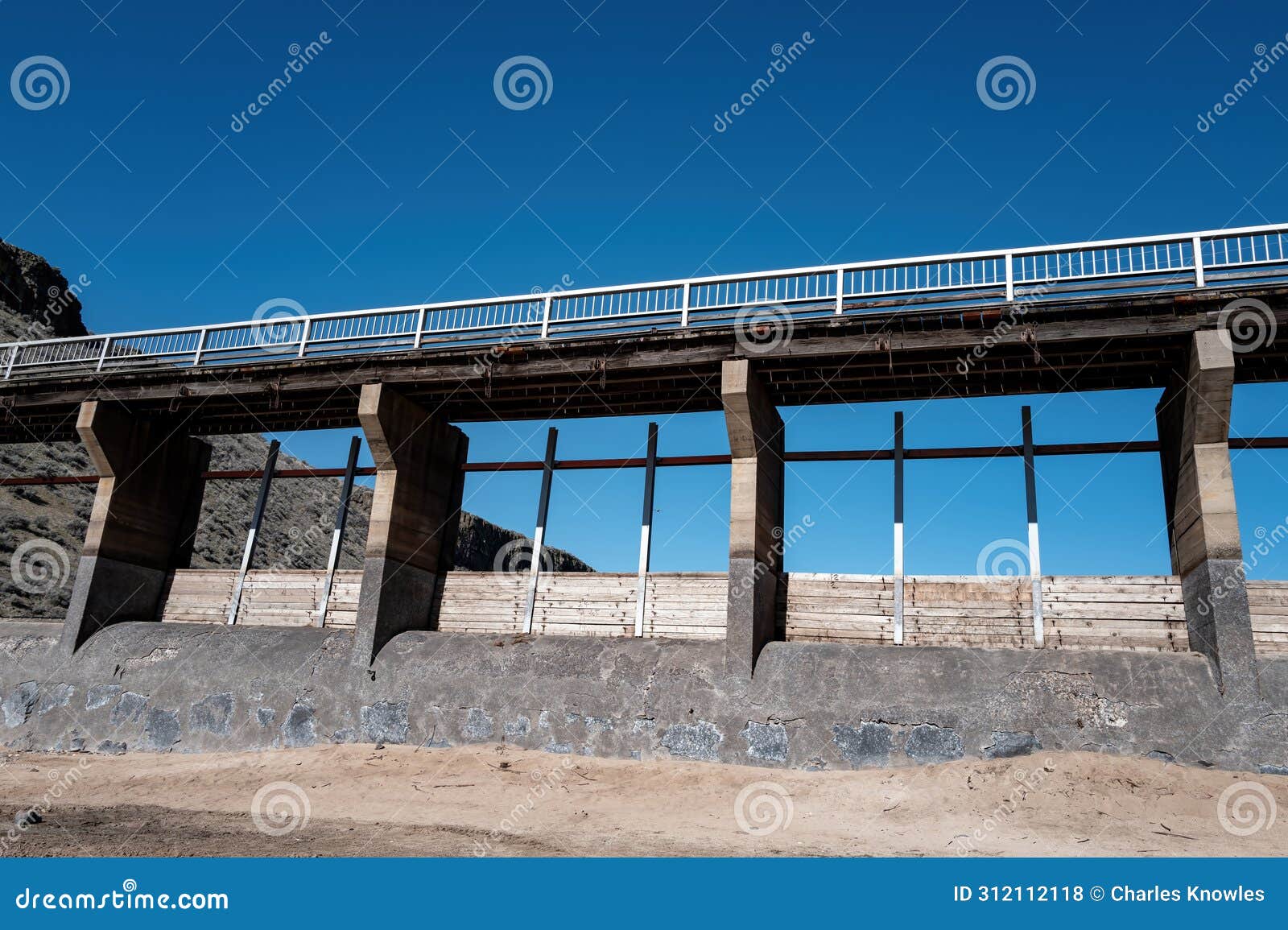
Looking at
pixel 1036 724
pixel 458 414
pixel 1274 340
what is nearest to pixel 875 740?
pixel 1036 724

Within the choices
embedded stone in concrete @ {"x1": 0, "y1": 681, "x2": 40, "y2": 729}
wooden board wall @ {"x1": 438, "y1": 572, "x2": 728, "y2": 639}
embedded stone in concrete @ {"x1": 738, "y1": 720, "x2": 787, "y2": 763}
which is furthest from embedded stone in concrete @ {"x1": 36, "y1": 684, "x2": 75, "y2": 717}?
embedded stone in concrete @ {"x1": 738, "y1": 720, "x2": 787, "y2": 763}

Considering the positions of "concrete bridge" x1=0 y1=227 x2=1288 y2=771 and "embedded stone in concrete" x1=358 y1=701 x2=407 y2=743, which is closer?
"concrete bridge" x1=0 y1=227 x2=1288 y2=771

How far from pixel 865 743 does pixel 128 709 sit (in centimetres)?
1529

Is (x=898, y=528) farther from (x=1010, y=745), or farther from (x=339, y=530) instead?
(x=339, y=530)

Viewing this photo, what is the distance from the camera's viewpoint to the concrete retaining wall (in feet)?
41.1

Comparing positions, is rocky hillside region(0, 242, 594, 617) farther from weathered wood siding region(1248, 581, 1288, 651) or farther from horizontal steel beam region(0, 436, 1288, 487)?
weathered wood siding region(1248, 581, 1288, 651)

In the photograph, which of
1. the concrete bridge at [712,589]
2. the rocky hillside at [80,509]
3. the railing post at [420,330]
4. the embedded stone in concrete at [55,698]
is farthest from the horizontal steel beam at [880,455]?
the rocky hillside at [80,509]

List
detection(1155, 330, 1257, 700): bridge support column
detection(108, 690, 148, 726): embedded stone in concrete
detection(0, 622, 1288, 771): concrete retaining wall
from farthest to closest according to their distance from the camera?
detection(108, 690, 148, 726): embedded stone in concrete, detection(0, 622, 1288, 771): concrete retaining wall, detection(1155, 330, 1257, 700): bridge support column

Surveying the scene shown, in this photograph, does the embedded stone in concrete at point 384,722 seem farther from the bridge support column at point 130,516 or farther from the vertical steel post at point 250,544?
the bridge support column at point 130,516

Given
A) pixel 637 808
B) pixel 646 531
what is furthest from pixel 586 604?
pixel 637 808

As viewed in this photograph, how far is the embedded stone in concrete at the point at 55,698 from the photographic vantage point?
1862 cm

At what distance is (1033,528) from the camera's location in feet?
→ 49.6

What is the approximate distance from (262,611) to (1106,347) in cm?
1890

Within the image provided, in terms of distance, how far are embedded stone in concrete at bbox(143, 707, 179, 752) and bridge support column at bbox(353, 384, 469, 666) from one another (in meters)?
4.29
